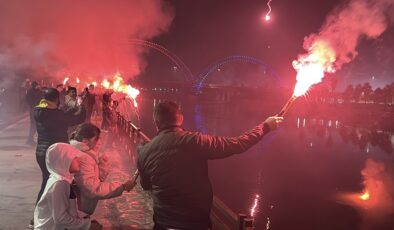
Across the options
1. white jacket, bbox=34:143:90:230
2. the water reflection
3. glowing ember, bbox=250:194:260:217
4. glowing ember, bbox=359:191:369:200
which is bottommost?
glowing ember, bbox=250:194:260:217

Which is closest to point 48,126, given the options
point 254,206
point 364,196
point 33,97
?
point 33,97

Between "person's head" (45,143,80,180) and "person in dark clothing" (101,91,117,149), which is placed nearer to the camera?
"person's head" (45,143,80,180)

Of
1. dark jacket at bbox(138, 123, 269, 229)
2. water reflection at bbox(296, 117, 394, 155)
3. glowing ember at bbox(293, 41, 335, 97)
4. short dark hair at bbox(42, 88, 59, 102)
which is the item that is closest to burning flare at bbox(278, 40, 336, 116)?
glowing ember at bbox(293, 41, 335, 97)

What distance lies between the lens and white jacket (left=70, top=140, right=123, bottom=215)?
133 inches

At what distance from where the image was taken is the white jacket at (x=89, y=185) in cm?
337

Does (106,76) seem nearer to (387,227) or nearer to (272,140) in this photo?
(272,140)

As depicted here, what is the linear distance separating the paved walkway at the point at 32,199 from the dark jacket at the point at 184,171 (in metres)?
3.16

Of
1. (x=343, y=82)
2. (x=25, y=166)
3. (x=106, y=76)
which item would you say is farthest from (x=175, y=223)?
(x=343, y=82)

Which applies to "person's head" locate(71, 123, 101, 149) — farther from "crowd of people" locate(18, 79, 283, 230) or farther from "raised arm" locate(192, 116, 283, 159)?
"raised arm" locate(192, 116, 283, 159)

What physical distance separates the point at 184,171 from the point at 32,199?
5.08m

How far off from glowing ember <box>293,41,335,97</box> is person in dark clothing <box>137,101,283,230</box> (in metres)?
1.57

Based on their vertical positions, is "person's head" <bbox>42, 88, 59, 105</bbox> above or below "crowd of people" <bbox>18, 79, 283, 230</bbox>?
above

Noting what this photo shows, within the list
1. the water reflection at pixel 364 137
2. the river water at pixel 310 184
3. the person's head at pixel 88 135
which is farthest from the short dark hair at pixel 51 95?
the water reflection at pixel 364 137

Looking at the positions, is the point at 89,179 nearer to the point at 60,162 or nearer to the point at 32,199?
the point at 60,162
